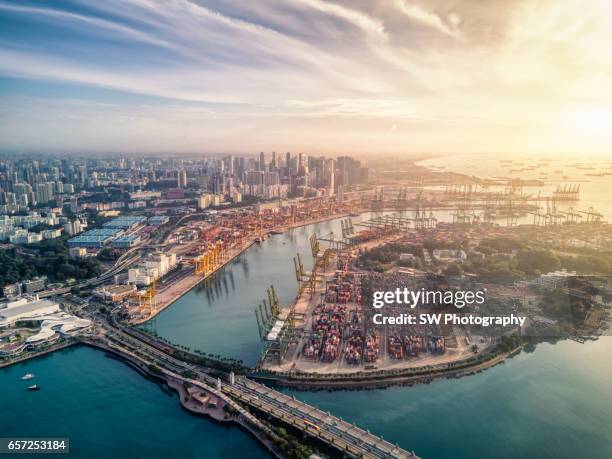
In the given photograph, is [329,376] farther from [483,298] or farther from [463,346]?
[483,298]

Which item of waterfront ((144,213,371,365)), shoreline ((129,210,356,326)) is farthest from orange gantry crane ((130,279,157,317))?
waterfront ((144,213,371,365))

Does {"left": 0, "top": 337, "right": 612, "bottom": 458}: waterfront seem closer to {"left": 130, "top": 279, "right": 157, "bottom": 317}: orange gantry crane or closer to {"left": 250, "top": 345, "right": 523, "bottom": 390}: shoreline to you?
{"left": 250, "top": 345, "right": 523, "bottom": 390}: shoreline

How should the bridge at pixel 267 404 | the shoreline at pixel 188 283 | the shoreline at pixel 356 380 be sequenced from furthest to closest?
the shoreline at pixel 188 283, the shoreline at pixel 356 380, the bridge at pixel 267 404

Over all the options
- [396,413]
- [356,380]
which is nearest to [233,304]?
[356,380]

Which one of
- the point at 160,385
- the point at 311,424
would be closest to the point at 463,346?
the point at 311,424

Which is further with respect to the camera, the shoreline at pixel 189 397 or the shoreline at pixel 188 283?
the shoreline at pixel 188 283

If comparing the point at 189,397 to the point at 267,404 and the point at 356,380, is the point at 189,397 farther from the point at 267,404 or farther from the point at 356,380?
the point at 356,380

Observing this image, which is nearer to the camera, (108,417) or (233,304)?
(108,417)

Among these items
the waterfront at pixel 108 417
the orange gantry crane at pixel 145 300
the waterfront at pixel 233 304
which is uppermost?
the orange gantry crane at pixel 145 300

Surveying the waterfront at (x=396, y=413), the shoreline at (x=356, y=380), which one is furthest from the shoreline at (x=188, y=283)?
the shoreline at (x=356, y=380)

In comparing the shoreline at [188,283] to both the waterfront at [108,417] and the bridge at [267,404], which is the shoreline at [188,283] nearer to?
the bridge at [267,404]
